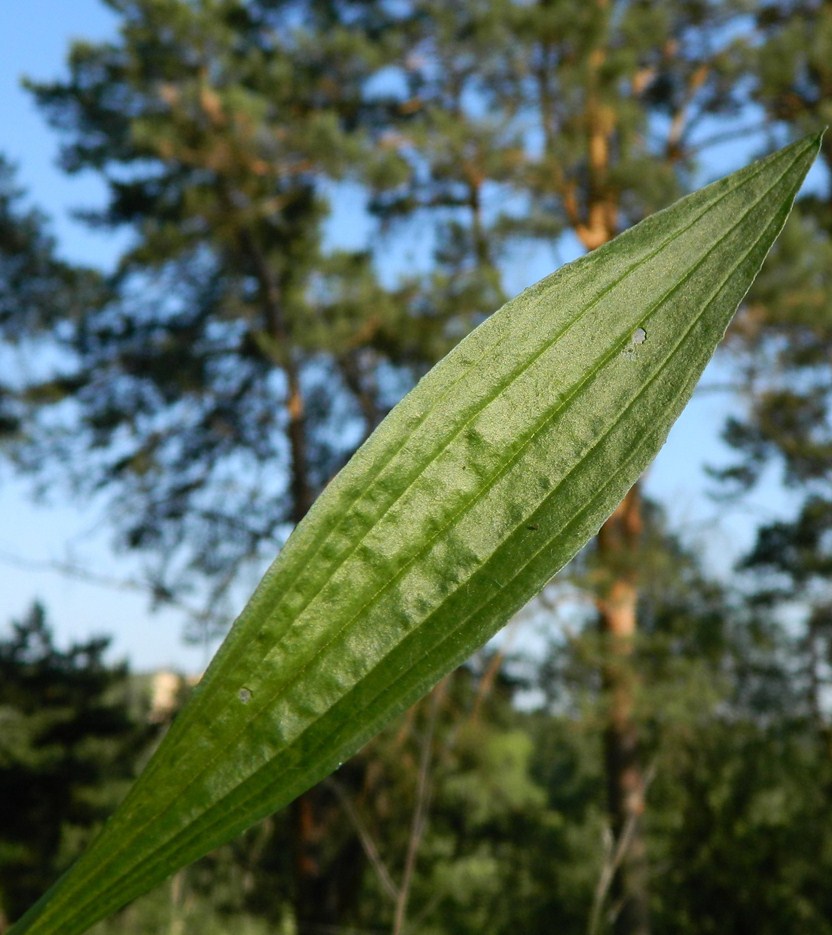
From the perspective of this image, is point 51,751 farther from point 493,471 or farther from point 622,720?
point 493,471

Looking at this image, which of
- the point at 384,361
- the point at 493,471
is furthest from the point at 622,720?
the point at 493,471

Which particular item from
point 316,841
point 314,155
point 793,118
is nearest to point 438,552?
point 314,155

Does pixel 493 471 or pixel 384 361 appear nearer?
pixel 493 471

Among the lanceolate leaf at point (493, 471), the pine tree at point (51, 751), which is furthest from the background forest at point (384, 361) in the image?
the lanceolate leaf at point (493, 471)

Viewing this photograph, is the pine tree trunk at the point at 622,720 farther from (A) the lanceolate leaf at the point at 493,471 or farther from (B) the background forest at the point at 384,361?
(A) the lanceolate leaf at the point at 493,471

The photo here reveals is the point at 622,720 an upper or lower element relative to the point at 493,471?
upper

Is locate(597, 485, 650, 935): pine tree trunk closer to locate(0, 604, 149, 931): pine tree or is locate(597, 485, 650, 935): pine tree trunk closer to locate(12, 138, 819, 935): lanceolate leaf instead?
locate(0, 604, 149, 931): pine tree
